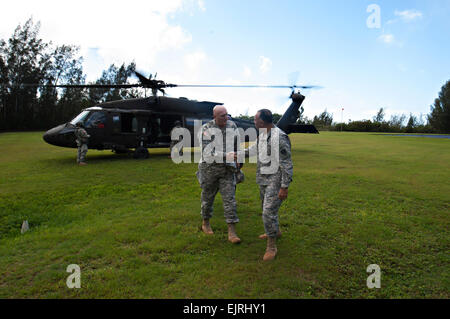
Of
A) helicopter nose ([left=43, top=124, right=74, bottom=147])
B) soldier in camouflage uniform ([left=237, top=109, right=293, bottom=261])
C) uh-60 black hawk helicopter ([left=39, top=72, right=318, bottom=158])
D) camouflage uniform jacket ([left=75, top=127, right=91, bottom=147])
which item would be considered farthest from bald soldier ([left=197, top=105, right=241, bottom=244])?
helicopter nose ([left=43, top=124, right=74, bottom=147])

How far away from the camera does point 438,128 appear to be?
5450cm

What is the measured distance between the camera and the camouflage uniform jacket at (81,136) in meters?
10.8

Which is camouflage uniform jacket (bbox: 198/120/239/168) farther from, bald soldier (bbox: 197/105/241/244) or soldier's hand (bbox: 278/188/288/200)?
soldier's hand (bbox: 278/188/288/200)

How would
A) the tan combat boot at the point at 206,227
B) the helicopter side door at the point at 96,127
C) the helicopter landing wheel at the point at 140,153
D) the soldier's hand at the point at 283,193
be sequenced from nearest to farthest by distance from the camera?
the soldier's hand at the point at 283,193, the tan combat boot at the point at 206,227, the helicopter side door at the point at 96,127, the helicopter landing wheel at the point at 140,153

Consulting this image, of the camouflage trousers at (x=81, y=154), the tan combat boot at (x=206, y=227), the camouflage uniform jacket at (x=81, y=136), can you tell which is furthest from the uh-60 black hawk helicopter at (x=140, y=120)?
the tan combat boot at (x=206, y=227)

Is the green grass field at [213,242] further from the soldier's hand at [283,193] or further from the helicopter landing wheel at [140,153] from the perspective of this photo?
the helicopter landing wheel at [140,153]

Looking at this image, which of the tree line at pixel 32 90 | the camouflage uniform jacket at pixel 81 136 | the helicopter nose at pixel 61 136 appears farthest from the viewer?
the tree line at pixel 32 90

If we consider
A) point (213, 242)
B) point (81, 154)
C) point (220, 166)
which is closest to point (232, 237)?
point (213, 242)

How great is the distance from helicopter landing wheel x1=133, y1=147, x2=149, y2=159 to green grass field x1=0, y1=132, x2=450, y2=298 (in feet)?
15.4

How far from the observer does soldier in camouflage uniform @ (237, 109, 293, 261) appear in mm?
3760

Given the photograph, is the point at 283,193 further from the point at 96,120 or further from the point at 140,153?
the point at 96,120
